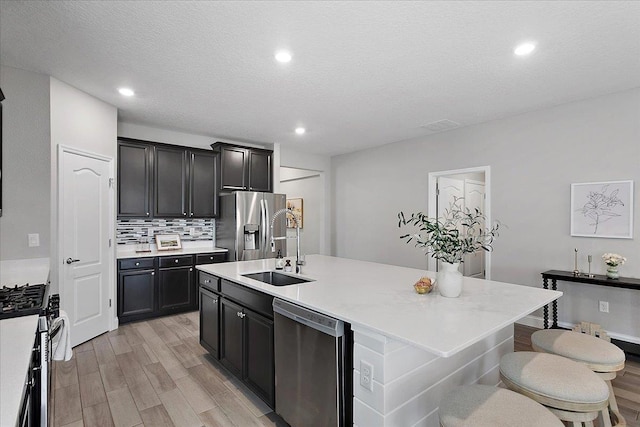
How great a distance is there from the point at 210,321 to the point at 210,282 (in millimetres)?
355

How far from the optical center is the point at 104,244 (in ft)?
12.0

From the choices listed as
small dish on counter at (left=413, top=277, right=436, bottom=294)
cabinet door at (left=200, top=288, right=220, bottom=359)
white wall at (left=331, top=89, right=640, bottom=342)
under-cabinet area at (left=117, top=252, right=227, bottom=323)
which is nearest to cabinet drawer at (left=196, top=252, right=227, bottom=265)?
under-cabinet area at (left=117, top=252, right=227, bottom=323)

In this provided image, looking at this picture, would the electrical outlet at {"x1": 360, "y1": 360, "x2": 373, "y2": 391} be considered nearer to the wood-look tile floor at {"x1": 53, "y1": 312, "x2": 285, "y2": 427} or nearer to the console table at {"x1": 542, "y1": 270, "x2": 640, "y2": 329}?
the wood-look tile floor at {"x1": 53, "y1": 312, "x2": 285, "y2": 427}

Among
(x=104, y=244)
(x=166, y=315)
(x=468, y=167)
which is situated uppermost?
(x=468, y=167)

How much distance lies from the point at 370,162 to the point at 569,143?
307cm

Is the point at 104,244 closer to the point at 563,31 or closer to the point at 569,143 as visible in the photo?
the point at 563,31

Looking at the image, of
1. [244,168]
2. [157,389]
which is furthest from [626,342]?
[244,168]

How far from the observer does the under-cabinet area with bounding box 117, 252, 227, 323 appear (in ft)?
13.1

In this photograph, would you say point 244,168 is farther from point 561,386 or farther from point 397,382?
point 561,386

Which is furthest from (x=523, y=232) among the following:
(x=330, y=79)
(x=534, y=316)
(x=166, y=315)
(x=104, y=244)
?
(x=104, y=244)

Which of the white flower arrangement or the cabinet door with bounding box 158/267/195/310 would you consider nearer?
the white flower arrangement

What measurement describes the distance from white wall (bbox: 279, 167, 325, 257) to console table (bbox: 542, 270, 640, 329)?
417 cm

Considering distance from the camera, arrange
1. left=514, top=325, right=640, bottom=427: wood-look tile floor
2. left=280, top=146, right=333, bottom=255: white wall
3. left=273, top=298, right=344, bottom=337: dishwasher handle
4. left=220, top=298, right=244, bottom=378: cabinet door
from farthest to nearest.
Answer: left=280, top=146, right=333, bottom=255: white wall < left=220, top=298, right=244, bottom=378: cabinet door < left=514, top=325, right=640, bottom=427: wood-look tile floor < left=273, top=298, right=344, bottom=337: dishwasher handle

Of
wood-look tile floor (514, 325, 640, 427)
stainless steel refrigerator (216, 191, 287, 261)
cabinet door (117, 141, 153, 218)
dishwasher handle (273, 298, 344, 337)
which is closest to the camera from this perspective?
dishwasher handle (273, 298, 344, 337)
